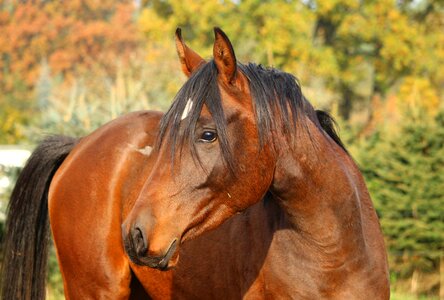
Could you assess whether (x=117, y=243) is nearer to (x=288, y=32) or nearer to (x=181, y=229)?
(x=181, y=229)

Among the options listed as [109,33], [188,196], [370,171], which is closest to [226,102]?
[188,196]

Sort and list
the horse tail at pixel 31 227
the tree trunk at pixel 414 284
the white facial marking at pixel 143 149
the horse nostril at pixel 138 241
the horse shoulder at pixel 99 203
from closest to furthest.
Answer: the horse nostril at pixel 138 241 < the horse shoulder at pixel 99 203 < the white facial marking at pixel 143 149 < the horse tail at pixel 31 227 < the tree trunk at pixel 414 284

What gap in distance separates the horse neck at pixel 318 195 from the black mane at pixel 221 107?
12cm

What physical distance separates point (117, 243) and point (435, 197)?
23.6 feet

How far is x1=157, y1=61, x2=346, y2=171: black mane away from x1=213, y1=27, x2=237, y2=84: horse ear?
4 centimetres

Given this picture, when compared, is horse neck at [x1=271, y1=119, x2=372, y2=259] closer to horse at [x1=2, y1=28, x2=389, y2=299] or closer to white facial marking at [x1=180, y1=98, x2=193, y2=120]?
horse at [x1=2, y1=28, x2=389, y2=299]

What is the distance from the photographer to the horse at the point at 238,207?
2.69m

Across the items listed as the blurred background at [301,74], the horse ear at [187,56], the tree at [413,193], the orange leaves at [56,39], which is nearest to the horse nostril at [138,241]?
the horse ear at [187,56]

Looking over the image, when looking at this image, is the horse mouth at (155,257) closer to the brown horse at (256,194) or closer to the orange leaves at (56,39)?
the brown horse at (256,194)

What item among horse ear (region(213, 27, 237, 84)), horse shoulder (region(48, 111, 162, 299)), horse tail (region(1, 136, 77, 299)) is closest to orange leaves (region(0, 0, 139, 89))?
horse tail (region(1, 136, 77, 299))

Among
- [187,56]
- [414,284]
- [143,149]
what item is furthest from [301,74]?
[187,56]

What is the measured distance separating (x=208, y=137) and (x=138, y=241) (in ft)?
1.69

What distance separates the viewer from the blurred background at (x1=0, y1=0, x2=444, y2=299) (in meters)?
10.1

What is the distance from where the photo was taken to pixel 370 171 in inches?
436
